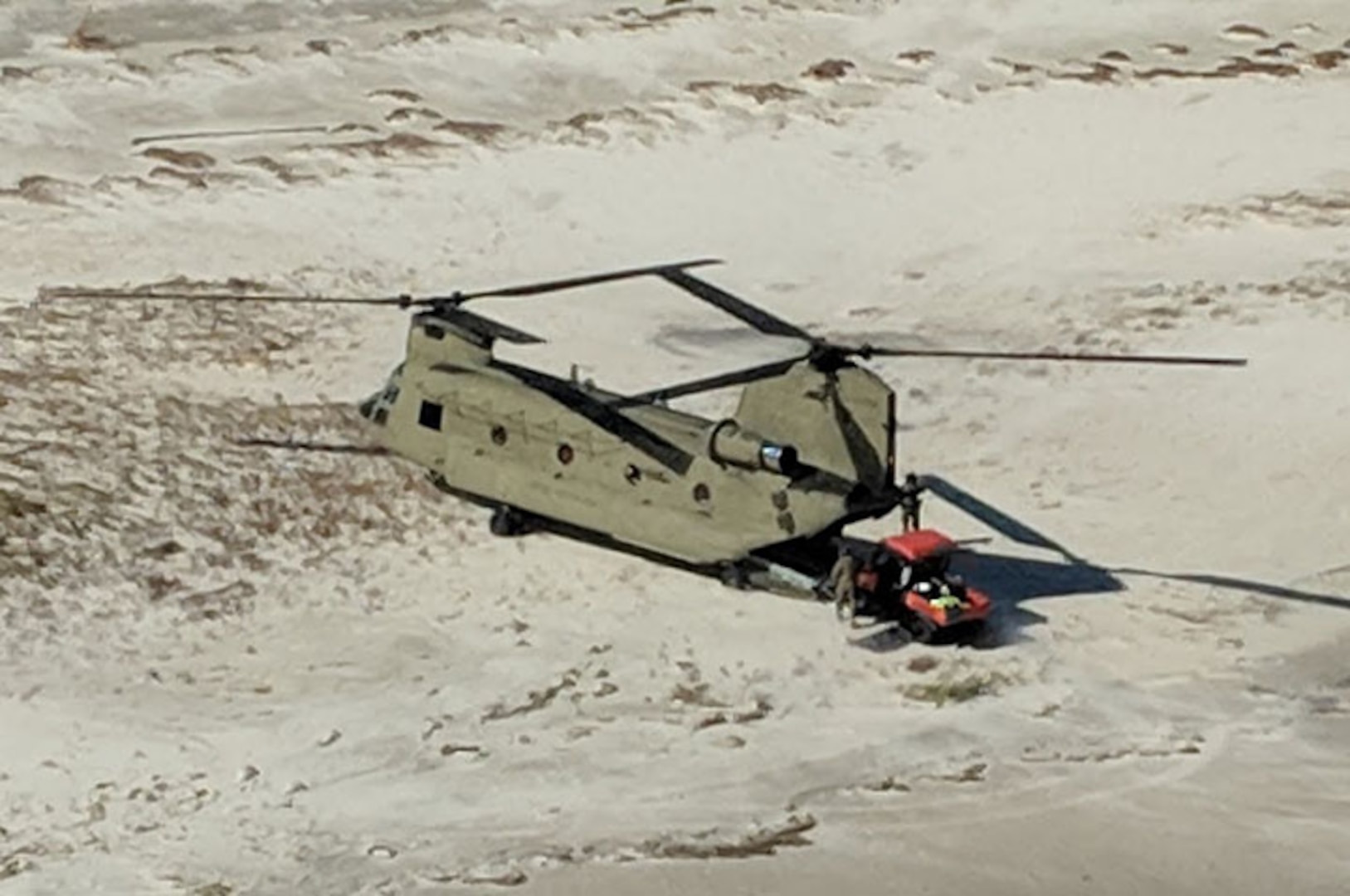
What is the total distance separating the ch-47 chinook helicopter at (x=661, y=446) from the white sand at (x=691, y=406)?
0.48 m

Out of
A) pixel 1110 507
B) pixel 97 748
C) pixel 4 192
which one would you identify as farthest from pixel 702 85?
pixel 97 748

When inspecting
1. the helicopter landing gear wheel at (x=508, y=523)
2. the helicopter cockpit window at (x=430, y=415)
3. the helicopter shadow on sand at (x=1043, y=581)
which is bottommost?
the helicopter landing gear wheel at (x=508, y=523)

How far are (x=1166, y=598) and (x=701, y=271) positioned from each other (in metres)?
8.80

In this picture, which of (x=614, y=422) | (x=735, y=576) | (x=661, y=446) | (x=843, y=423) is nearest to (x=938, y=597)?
(x=843, y=423)

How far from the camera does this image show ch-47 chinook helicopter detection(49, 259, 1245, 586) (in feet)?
65.7

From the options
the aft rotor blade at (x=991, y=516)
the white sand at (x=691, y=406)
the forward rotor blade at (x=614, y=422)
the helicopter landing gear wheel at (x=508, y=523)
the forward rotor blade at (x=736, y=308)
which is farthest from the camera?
the aft rotor blade at (x=991, y=516)

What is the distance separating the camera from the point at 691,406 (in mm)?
24969

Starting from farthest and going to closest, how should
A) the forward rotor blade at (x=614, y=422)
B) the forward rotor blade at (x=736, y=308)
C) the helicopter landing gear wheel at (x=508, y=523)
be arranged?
the helicopter landing gear wheel at (x=508, y=523) → the forward rotor blade at (x=614, y=422) → the forward rotor blade at (x=736, y=308)

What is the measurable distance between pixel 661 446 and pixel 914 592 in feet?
7.29

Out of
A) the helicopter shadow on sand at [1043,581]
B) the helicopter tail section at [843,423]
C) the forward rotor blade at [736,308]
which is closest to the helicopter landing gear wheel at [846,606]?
the helicopter tail section at [843,423]

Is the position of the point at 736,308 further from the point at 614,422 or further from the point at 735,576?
the point at 735,576

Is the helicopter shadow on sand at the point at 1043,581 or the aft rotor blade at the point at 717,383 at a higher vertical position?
the aft rotor blade at the point at 717,383

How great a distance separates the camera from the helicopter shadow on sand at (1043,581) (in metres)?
20.7

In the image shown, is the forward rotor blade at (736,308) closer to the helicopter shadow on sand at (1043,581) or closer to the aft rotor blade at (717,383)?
the aft rotor blade at (717,383)
